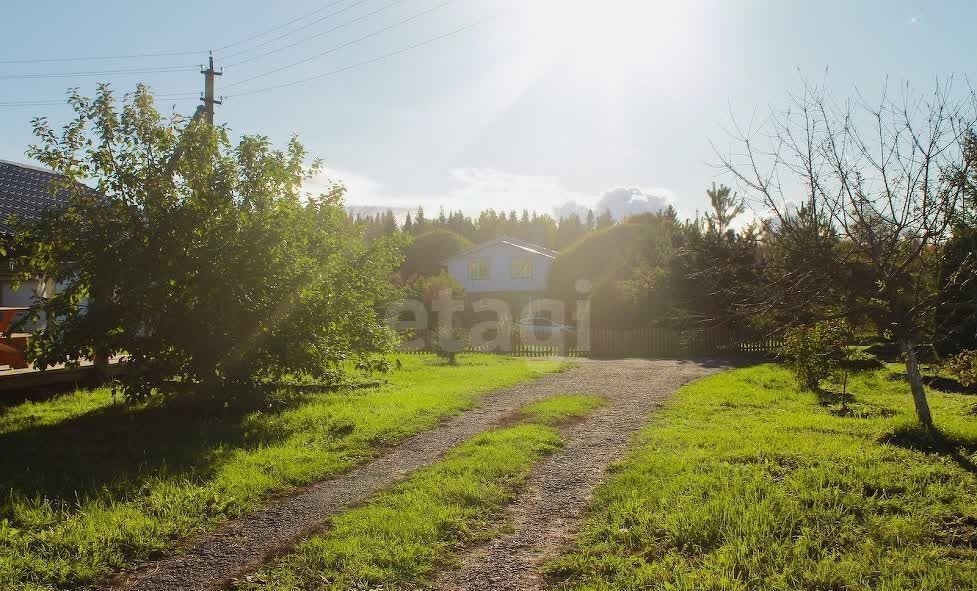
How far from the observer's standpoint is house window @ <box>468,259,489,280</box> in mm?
48625

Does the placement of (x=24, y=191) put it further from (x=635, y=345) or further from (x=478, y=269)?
(x=478, y=269)

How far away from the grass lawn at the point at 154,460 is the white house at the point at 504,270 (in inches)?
1372

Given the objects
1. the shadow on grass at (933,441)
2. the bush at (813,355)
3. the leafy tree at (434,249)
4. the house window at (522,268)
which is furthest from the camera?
the leafy tree at (434,249)

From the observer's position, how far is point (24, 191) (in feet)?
58.0

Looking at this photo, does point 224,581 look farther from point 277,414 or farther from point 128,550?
point 277,414

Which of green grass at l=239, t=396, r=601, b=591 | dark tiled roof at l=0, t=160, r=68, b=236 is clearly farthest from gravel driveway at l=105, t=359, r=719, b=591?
dark tiled roof at l=0, t=160, r=68, b=236

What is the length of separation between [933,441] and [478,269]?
42.1m

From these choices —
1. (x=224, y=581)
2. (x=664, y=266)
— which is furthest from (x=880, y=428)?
(x=664, y=266)

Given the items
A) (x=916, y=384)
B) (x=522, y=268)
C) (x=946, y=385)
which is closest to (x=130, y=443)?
(x=916, y=384)

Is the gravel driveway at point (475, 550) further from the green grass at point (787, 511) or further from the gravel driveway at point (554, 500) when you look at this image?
the green grass at point (787, 511)

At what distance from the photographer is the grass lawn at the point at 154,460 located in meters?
4.82

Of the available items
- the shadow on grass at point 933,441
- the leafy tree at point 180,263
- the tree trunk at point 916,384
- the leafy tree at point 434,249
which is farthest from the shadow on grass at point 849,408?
the leafy tree at point 434,249

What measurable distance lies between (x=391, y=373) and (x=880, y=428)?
10.8m

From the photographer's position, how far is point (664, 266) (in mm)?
25953
